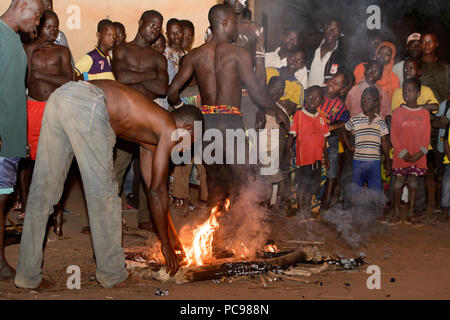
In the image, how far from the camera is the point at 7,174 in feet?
13.5

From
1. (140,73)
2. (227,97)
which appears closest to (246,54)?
(227,97)

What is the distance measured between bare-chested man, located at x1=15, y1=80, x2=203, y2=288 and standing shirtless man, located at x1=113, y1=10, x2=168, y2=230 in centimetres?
192

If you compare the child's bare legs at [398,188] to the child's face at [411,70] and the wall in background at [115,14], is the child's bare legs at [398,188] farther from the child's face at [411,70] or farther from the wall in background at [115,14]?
the wall in background at [115,14]

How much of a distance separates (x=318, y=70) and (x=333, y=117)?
2.66 ft

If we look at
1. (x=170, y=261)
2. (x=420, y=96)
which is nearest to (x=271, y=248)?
(x=170, y=261)

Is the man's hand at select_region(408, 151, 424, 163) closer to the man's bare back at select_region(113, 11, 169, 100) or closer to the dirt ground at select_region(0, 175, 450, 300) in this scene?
the dirt ground at select_region(0, 175, 450, 300)

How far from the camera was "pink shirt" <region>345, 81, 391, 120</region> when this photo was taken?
→ 7172 millimetres

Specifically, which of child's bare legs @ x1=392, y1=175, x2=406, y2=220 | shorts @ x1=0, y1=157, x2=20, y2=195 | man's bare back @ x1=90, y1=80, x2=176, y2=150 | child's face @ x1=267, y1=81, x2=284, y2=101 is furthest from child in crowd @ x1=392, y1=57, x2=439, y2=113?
shorts @ x1=0, y1=157, x2=20, y2=195

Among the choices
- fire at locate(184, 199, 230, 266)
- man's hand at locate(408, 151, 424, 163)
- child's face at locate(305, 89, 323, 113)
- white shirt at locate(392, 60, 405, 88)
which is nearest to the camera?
fire at locate(184, 199, 230, 266)

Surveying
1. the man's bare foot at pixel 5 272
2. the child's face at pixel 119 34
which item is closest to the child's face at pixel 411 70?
the child's face at pixel 119 34

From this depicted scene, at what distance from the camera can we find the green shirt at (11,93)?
4000 mm

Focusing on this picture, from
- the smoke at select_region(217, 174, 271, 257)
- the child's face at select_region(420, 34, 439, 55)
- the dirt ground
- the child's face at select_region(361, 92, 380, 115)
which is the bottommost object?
the dirt ground

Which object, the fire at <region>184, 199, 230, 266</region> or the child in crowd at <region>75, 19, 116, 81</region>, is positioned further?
the child in crowd at <region>75, 19, 116, 81</region>

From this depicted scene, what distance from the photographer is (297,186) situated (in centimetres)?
697
